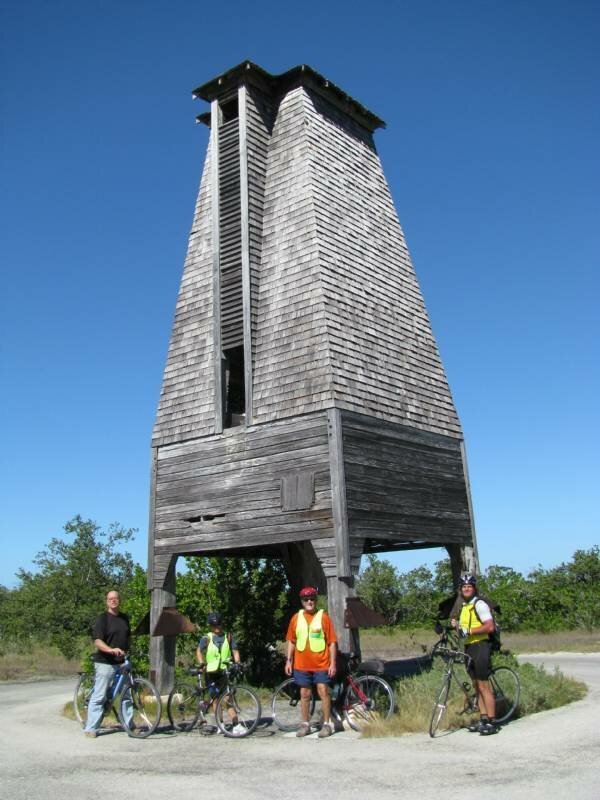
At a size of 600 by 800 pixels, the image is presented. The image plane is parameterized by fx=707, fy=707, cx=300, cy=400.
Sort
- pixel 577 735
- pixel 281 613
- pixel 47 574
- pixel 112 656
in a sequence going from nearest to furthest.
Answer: pixel 577 735 → pixel 112 656 → pixel 281 613 → pixel 47 574

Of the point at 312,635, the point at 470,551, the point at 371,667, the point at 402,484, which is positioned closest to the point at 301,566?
the point at 470,551

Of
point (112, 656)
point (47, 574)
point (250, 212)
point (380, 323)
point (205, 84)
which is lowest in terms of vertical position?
point (112, 656)

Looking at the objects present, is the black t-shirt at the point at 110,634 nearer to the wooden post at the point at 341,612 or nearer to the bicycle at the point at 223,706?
the bicycle at the point at 223,706

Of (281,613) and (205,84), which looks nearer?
(205,84)

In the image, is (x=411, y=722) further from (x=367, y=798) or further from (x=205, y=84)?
(x=205, y=84)

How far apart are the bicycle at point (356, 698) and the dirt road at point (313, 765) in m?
0.49

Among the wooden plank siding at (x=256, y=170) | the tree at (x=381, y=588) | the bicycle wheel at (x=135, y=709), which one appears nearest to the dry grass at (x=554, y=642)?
the tree at (x=381, y=588)

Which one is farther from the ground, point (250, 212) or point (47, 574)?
point (250, 212)

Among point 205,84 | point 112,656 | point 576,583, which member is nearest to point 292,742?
point 112,656

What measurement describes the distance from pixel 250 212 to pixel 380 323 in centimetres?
375

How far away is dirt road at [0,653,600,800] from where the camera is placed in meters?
6.44

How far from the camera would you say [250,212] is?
50.7 feet

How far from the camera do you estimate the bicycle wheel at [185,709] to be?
10.4 meters

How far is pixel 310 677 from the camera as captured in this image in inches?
386
